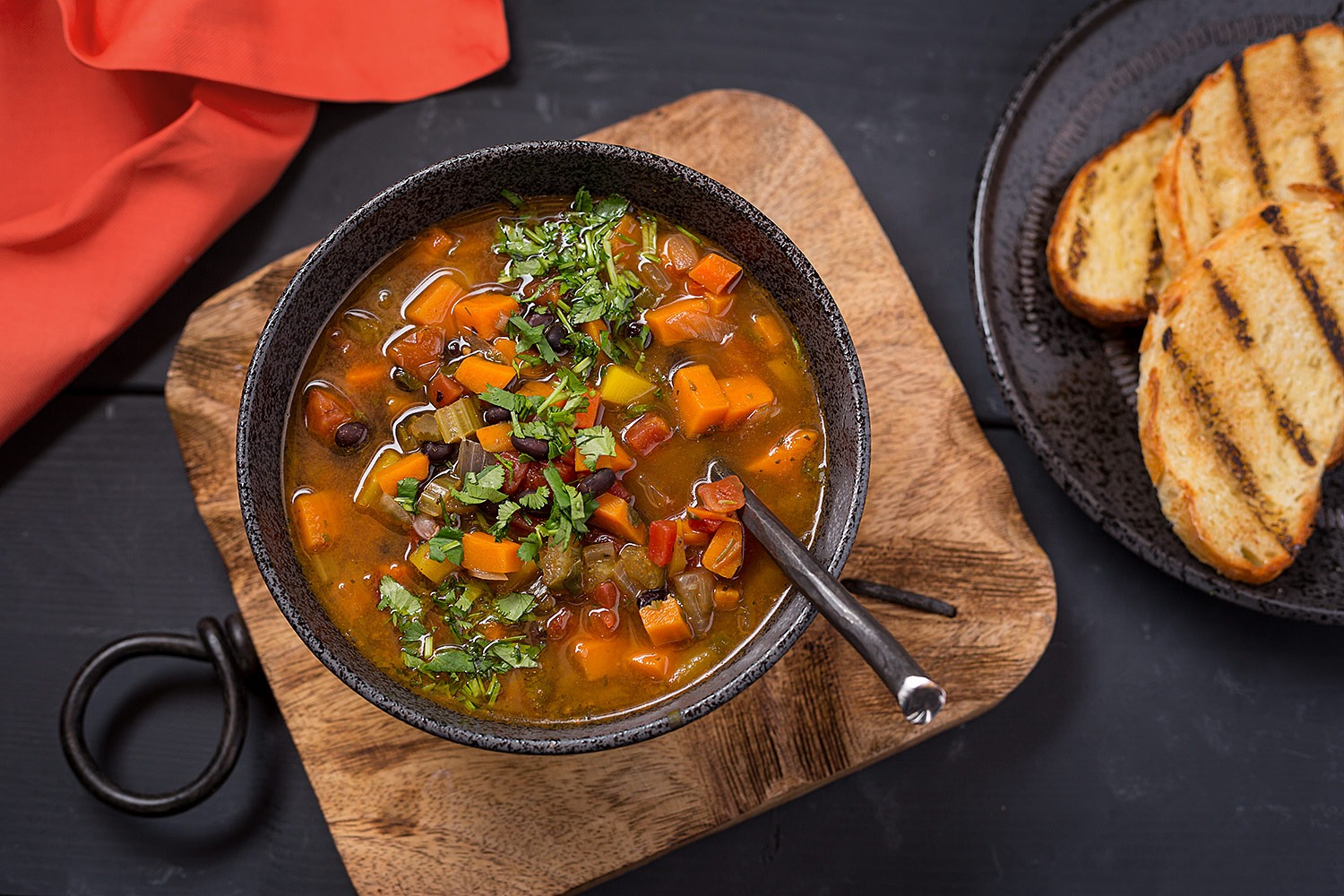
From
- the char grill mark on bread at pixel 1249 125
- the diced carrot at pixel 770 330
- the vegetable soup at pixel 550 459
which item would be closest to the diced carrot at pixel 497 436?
the vegetable soup at pixel 550 459

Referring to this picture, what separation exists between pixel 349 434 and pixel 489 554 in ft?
1.72

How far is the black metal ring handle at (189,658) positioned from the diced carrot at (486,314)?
52.2 inches

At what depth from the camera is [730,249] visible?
2996 mm

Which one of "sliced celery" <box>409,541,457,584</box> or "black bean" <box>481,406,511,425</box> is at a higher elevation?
"black bean" <box>481,406,511,425</box>

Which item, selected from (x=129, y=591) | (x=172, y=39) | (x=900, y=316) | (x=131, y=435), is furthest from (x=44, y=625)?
(x=900, y=316)

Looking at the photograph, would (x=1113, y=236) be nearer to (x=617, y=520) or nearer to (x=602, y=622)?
(x=617, y=520)

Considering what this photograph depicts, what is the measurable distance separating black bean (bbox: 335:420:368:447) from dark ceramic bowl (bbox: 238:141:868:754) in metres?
0.18

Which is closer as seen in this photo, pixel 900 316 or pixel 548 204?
pixel 548 204

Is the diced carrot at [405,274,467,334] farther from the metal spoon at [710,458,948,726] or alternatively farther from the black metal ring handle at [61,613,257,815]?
the black metal ring handle at [61,613,257,815]

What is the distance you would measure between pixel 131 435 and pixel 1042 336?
332 cm

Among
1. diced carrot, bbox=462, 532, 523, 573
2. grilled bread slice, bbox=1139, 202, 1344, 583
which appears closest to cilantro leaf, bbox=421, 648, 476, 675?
diced carrot, bbox=462, 532, 523, 573

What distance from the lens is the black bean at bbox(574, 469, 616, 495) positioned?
2686mm

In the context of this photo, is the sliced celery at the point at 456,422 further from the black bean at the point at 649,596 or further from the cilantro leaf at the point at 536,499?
the black bean at the point at 649,596

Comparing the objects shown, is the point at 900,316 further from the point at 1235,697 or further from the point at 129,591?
the point at 129,591
